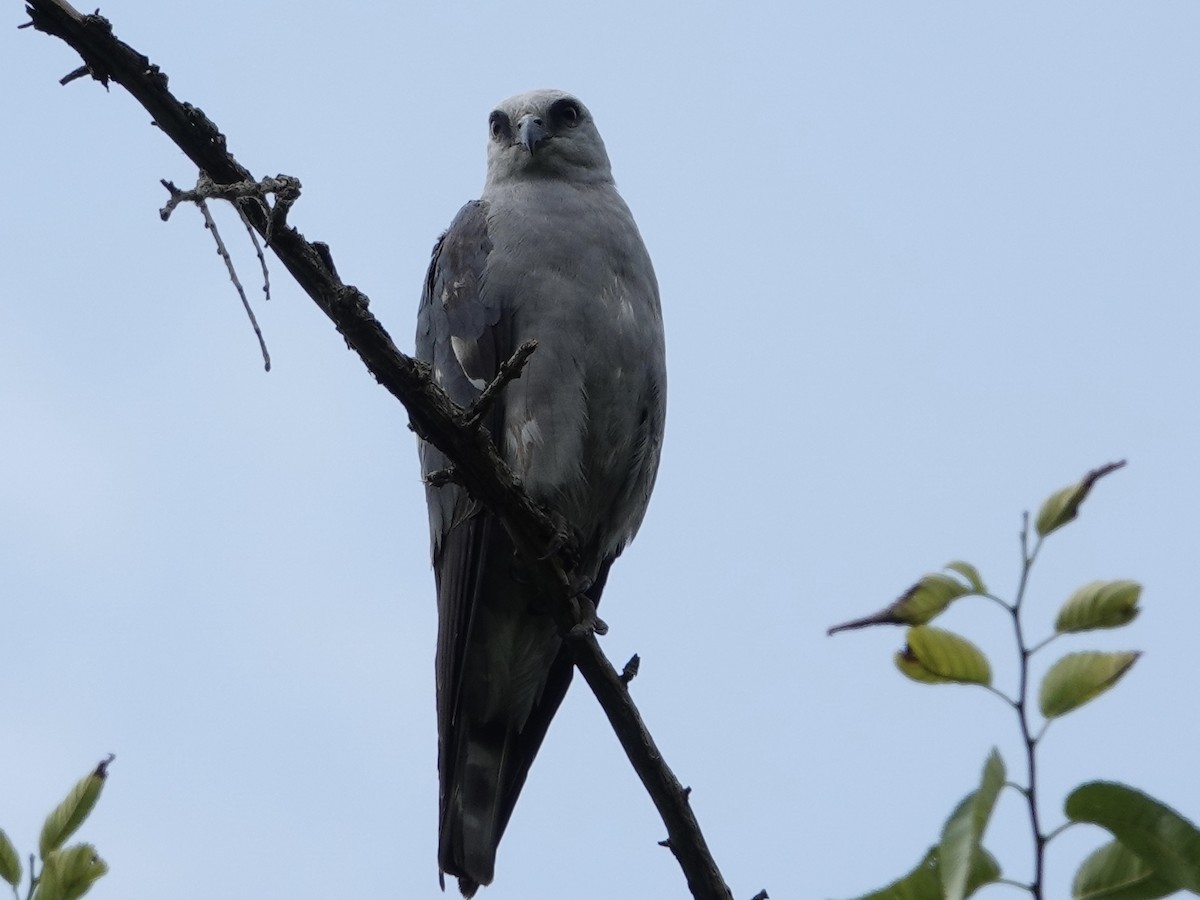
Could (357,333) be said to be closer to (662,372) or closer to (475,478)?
(475,478)

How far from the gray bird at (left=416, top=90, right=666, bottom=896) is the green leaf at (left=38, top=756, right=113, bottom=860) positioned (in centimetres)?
283

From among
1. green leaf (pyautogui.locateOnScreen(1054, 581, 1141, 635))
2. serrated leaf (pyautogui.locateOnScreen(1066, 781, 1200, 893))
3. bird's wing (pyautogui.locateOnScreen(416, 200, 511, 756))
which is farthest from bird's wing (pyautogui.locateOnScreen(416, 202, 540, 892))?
serrated leaf (pyautogui.locateOnScreen(1066, 781, 1200, 893))

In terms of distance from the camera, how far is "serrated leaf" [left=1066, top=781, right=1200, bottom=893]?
1422 millimetres

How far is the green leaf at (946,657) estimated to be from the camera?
1.64 m

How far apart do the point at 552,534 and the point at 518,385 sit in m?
1.04

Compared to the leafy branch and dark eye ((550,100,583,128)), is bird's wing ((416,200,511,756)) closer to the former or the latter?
dark eye ((550,100,583,128))

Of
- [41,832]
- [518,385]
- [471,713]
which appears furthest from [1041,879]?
[471,713]

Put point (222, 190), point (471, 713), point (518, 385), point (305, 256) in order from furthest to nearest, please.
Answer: point (471, 713)
point (518, 385)
point (305, 256)
point (222, 190)

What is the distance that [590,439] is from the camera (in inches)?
208

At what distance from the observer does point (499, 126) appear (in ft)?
21.7

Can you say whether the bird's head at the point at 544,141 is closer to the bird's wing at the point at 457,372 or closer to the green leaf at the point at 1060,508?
the bird's wing at the point at 457,372

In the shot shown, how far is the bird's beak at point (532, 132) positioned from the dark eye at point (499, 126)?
0.45ft

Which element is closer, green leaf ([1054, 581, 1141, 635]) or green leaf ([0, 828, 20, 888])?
green leaf ([1054, 581, 1141, 635])

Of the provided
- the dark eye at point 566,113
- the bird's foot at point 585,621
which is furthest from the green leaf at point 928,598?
the dark eye at point 566,113
